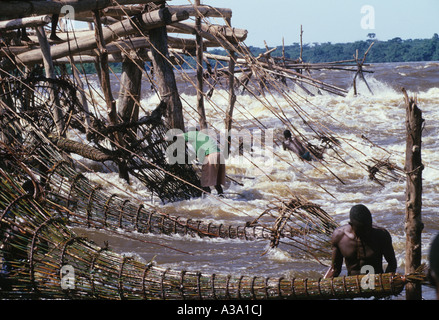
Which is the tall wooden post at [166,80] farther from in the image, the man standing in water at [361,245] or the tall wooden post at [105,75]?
the man standing in water at [361,245]

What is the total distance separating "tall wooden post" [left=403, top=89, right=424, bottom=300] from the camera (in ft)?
12.0

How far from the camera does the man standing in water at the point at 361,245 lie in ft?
14.0

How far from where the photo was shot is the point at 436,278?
1.78 metres

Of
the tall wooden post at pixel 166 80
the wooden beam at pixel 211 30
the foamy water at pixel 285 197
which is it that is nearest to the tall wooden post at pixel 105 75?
the foamy water at pixel 285 197

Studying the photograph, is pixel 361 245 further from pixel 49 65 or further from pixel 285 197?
pixel 49 65

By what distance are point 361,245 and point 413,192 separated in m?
0.74

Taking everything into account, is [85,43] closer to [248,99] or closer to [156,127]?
[156,127]

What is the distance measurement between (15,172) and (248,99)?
18.4 m

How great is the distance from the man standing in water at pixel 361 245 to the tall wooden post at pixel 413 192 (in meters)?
0.45

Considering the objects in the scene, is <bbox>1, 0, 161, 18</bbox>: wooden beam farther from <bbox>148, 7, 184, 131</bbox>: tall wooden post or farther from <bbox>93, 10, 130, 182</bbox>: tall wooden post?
<bbox>148, 7, 184, 131</bbox>: tall wooden post

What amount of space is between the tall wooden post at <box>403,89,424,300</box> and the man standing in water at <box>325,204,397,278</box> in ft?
1.46

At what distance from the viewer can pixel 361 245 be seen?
437 centimetres

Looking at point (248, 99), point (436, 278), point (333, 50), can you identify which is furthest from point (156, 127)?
point (333, 50)

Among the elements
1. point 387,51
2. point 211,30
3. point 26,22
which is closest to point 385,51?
point 387,51
